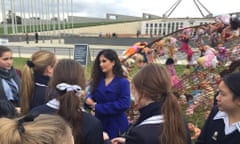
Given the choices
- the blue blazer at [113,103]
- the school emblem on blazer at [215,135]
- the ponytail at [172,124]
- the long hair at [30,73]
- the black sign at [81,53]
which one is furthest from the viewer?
the black sign at [81,53]

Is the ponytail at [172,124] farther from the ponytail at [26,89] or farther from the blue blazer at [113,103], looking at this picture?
the ponytail at [26,89]

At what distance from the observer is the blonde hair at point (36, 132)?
1.25m

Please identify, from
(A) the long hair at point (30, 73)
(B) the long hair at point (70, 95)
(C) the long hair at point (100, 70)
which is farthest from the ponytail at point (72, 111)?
(C) the long hair at point (100, 70)

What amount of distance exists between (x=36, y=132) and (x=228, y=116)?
1788mm

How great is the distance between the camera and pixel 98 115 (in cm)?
384

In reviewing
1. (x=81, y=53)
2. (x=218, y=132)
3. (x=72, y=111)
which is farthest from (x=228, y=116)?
(x=81, y=53)

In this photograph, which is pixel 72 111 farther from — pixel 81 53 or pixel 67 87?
pixel 81 53

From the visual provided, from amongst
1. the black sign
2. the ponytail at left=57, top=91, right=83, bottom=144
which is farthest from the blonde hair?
the black sign

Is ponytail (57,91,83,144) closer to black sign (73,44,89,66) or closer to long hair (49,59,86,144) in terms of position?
long hair (49,59,86,144)

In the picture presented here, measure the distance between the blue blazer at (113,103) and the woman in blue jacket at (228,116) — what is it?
1.38 m

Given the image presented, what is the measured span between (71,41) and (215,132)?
35211 mm

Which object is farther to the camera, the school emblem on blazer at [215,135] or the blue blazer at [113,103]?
the blue blazer at [113,103]

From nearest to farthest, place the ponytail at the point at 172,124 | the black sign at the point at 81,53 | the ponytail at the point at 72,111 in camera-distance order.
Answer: the ponytail at the point at 172,124 → the ponytail at the point at 72,111 → the black sign at the point at 81,53

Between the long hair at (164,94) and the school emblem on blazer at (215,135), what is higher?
the long hair at (164,94)
